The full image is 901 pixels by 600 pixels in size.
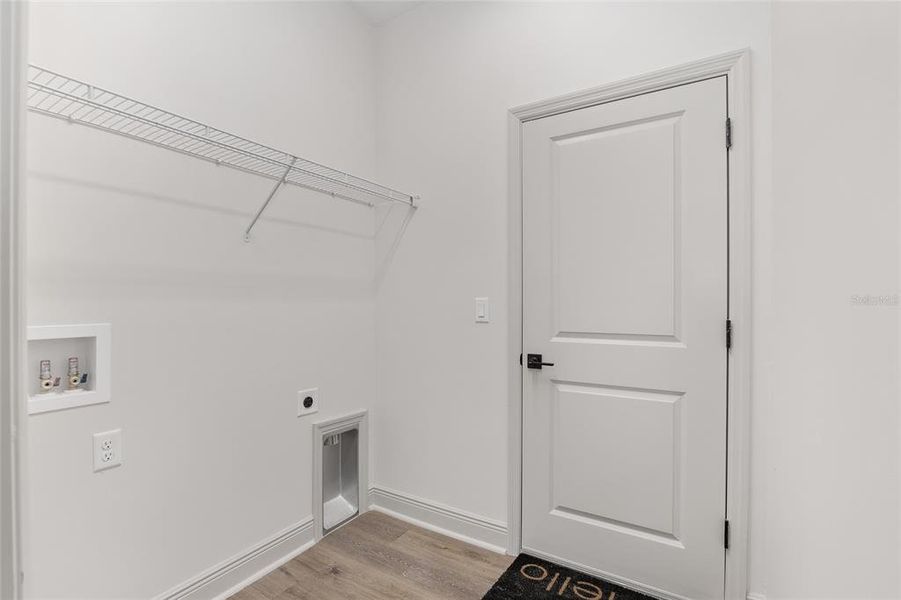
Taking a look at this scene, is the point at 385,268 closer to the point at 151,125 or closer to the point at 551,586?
the point at 151,125

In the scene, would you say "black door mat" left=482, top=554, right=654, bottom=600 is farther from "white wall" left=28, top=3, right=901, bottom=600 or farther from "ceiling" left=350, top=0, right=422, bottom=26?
"ceiling" left=350, top=0, right=422, bottom=26

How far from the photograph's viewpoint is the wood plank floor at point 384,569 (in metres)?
1.67

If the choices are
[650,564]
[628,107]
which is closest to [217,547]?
[650,564]

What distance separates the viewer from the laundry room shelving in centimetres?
118

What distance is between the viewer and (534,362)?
1.88m

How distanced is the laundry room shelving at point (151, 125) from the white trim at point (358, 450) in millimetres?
919

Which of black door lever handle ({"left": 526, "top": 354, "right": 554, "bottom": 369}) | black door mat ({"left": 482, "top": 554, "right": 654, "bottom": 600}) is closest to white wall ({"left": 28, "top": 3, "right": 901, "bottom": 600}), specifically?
black door lever handle ({"left": 526, "top": 354, "right": 554, "bottom": 369})

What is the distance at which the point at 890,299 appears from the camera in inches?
6.1

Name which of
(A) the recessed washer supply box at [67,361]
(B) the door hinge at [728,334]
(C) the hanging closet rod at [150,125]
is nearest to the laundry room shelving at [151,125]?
(C) the hanging closet rod at [150,125]

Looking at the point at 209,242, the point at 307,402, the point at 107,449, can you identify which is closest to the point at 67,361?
the point at 107,449

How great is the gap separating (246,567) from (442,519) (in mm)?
828

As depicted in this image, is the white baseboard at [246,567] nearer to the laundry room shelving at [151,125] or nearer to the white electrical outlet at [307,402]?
the white electrical outlet at [307,402]

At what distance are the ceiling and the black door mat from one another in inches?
101

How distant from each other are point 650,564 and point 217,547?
5.13 ft
